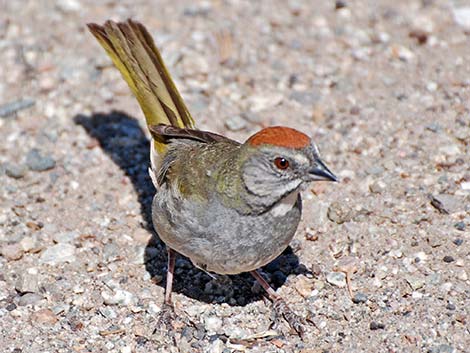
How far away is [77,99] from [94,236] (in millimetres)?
1914

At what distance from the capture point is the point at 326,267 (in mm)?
6090

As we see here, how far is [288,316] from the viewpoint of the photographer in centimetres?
566

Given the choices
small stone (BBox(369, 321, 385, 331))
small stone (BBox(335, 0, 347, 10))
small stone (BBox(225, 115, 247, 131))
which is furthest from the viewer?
small stone (BBox(335, 0, 347, 10))

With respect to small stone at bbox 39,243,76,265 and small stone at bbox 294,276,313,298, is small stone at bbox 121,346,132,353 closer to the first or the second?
small stone at bbox 39,243,76,265

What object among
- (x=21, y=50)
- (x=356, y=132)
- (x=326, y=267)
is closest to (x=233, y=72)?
(x=356, y=132)

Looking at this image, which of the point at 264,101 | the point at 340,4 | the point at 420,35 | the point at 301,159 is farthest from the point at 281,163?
the point at 340,4

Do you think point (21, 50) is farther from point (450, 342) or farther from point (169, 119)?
point (450, 342)

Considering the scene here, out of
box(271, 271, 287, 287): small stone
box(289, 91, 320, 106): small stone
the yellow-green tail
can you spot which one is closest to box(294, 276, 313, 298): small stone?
box(271, 271, 287, 287): small stone

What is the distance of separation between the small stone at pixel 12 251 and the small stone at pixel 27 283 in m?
0.21

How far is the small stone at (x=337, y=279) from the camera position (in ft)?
19.4

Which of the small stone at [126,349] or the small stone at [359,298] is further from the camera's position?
the small stone at [359,298]

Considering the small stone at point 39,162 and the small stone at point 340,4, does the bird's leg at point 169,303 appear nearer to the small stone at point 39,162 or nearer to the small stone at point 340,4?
the small stone at point 39,162

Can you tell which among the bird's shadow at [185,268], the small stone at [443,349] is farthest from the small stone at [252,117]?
the small stone at [443,349]

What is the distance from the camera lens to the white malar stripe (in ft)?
17.3
